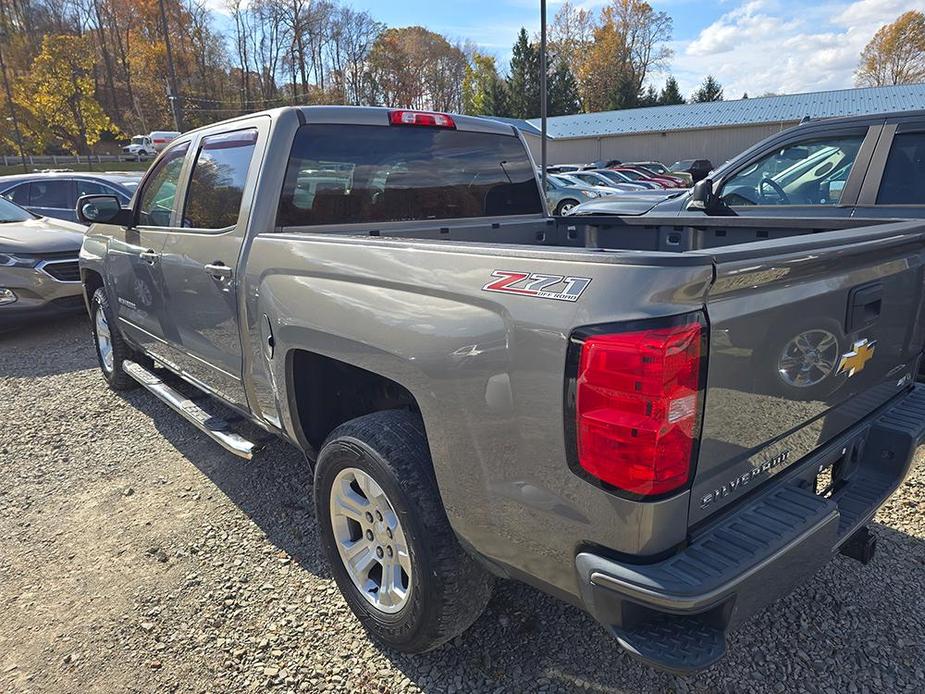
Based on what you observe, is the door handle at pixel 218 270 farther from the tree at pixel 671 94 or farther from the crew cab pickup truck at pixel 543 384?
the tree at pixel 671 94

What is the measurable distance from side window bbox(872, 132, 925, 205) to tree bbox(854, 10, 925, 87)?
77.4 meters

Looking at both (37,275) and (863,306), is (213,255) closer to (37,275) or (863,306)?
(863,306)

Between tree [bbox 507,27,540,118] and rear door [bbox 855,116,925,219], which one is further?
tree [bbox 507,27,540,118]

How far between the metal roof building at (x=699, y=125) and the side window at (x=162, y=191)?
34.9 meters

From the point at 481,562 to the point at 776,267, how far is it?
4.01ft

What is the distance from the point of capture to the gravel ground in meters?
2.24

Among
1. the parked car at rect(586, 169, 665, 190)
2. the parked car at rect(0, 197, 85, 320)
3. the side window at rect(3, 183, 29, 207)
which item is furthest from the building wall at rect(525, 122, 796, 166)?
the parked car at rect(0, 197, 85, 320)

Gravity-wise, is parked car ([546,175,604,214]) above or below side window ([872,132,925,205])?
below

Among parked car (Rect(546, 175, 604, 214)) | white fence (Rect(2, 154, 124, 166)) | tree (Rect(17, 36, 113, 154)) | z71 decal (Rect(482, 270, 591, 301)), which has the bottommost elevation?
parked car (Rect(546, 175, 604, 214))

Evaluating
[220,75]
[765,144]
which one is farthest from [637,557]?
[220,75]

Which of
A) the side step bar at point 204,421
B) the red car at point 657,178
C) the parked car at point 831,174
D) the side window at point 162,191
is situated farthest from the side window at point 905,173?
the red car at point 657,178

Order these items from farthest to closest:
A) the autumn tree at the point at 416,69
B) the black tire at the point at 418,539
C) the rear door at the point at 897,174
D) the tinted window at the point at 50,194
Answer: the autumn tree at the point at 416,69, the tinted window at the point at 50,194, the rear door at the point at 897,174, the black tire at the point at 418,539

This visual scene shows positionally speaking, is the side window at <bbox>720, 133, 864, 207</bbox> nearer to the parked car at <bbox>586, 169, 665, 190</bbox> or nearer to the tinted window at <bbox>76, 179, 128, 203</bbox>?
the tinted window at <bbox>76, 179, 128, 203</bbox>

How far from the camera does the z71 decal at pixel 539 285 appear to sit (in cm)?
152
